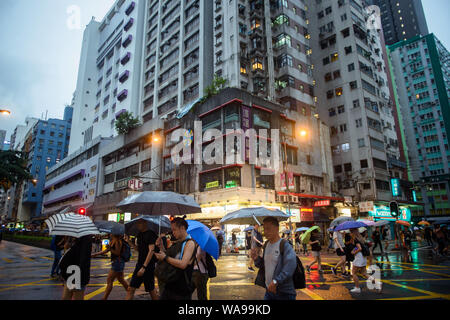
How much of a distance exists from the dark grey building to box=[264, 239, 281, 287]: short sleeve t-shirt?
13591cm

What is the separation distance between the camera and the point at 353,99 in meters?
43.2

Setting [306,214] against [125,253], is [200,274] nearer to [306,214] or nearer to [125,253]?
[125,253]

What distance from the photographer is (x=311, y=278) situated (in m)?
9.95

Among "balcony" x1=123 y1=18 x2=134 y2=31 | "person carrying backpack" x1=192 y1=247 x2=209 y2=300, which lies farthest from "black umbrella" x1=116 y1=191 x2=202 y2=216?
"balcony" x1=123 y1=18 x2=134 y2=31

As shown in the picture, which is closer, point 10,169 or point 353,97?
point 10,169

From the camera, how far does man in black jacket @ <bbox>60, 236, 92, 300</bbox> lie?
15.4 feet

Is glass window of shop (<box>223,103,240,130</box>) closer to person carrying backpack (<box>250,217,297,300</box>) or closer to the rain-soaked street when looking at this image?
the rain-soaked street

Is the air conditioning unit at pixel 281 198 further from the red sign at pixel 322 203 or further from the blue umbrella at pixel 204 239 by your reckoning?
the blue umbrella at pixel 204 239

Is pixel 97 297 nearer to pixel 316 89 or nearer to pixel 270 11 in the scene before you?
pixel 270 11

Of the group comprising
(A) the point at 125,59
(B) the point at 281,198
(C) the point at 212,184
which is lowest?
(B) the point at 281,198

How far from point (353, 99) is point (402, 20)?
99579 mm

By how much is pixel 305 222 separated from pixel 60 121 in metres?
87.0

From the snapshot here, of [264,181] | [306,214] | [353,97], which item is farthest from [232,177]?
[353,97]
